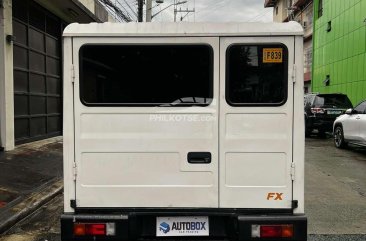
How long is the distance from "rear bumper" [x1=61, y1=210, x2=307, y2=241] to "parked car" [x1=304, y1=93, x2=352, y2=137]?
1310 centimetres

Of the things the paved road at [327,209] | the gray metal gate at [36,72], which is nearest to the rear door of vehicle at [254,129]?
the paved road at [327,209]

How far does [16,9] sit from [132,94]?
873 centimetres

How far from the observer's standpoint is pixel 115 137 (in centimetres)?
376

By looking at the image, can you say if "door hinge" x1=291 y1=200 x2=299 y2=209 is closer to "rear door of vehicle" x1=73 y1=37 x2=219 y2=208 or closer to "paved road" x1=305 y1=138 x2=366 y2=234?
"rear door of vehicle" x1=73 y1=37 x2=219 y2=208

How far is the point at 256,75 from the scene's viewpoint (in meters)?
3.73

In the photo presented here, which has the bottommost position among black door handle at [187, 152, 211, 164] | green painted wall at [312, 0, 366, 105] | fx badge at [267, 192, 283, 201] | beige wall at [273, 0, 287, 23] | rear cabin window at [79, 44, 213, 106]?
fx badge at [267, 192, 283, 201]

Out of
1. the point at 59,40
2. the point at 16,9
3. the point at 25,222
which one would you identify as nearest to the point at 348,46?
the point at 59,40

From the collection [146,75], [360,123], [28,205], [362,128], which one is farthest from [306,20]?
[146,75]

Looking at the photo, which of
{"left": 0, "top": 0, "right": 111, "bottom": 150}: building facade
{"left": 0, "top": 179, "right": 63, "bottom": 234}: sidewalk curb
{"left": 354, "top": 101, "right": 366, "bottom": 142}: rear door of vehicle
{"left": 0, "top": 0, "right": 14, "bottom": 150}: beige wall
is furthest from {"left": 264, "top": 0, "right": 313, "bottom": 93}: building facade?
{"left": 0, "top": 179, "right": 63, "bottom": 234}: sidewalk curb

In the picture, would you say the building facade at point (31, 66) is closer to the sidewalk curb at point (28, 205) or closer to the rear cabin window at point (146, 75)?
the sidewalk curb at point (28, 205)

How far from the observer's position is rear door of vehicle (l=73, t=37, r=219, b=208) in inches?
147

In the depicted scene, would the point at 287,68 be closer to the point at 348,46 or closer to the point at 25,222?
the point at 25,222

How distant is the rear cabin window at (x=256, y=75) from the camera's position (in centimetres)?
369

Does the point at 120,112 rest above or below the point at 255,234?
above
